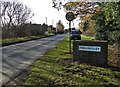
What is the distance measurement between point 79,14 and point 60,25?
114 m

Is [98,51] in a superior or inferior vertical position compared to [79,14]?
inferior

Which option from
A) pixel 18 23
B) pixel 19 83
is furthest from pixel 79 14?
pixel 18 23

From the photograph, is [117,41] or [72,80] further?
[117,41]

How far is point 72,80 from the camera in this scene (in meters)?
8.43

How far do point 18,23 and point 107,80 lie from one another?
45.8 m

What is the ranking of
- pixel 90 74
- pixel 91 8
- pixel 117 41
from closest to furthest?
pixel 90 74 → pixel 117 41 → pixel 91 8

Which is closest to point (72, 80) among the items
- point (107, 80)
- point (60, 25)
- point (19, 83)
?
point (107, 80)

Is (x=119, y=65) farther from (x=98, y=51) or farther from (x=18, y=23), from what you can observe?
(x=18, y=23)

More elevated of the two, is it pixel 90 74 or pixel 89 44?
pixel 89 44

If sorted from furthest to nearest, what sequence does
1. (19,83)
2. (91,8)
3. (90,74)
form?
(91,8) → (90,74) → (19,83)

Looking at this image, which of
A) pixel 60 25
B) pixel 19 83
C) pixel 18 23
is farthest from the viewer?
pixel 60 25

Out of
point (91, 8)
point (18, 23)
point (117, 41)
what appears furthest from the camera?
point (18, 23)

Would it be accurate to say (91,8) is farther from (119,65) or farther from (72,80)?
(72,80)

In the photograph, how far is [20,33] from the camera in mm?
55531
